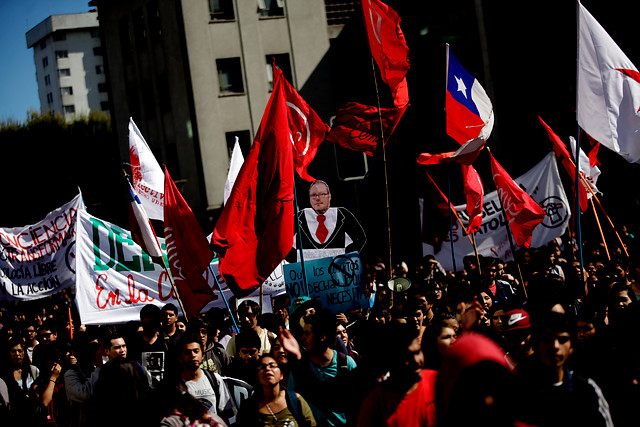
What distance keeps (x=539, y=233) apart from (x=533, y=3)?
1097 cm

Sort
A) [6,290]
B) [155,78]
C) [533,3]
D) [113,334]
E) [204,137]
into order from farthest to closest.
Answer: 1. [155,78]
2. [204,137]
3. [533,3]
4. [6,290]
5. [113,334]

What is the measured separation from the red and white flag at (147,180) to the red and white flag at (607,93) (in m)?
5.41

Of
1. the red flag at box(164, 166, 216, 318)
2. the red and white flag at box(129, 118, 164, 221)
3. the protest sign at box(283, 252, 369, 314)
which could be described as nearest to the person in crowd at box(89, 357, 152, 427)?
the red flag at box(164, 166, 216, 318)

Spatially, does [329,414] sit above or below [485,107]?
below

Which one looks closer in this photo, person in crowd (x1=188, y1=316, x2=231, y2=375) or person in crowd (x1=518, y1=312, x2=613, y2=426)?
person in crowd (x1=518, y1=312, x2=613, y2=426)

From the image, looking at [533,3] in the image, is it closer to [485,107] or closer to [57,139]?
[485,107]

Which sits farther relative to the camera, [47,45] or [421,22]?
[47,45]

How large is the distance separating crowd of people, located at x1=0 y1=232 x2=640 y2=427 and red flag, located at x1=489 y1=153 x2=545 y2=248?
7.94 ft

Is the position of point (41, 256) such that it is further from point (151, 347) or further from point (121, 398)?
point (121, 398)

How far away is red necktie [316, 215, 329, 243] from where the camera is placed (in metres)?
9.53

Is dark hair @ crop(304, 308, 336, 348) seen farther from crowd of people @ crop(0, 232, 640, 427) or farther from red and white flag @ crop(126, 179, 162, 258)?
red and white flag @ crop(126, 179, 162, 258)

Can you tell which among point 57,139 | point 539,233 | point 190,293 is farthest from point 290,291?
point 57,139

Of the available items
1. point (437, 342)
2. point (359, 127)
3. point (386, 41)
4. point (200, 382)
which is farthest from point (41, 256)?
point (437, 342)

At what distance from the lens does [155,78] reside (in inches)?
1065
